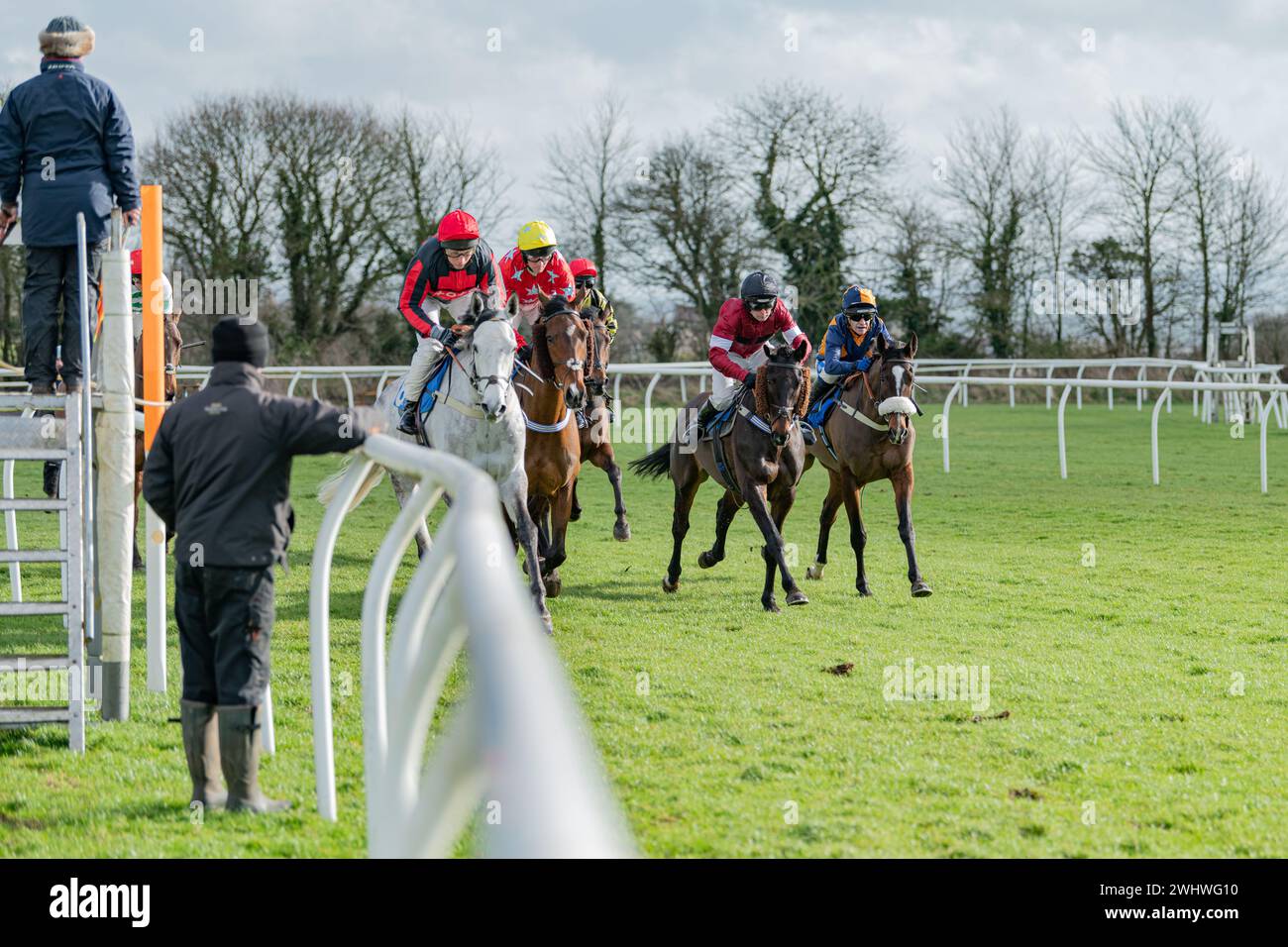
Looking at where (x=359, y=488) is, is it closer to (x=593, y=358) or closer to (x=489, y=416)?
(x=489, y=416)

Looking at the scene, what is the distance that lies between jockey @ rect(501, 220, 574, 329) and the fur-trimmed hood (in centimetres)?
347

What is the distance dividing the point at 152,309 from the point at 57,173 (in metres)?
1.09

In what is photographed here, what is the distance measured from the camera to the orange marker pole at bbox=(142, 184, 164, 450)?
521 centimetres

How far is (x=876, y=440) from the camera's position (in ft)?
28.6

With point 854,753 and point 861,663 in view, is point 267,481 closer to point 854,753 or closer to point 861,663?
point 854,753

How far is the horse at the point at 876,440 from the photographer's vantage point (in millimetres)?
8430

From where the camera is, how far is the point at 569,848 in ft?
3.91

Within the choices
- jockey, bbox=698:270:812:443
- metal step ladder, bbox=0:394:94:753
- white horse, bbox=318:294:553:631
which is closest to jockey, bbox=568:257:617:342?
jockey, bbox=698:270:812:443

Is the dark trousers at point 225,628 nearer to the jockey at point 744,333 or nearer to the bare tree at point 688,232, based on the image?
the jockey at point 744,333

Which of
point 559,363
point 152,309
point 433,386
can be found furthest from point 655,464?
point 152,309

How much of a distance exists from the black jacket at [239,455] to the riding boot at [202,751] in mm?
472

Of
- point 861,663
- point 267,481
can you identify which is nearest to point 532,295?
point 861,663

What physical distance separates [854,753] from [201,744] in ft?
7.09

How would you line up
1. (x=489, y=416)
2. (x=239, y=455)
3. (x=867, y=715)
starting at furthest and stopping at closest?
1. (x=489, y=416)
2. (x=867, y=715)
3. (x=239, y=455)
